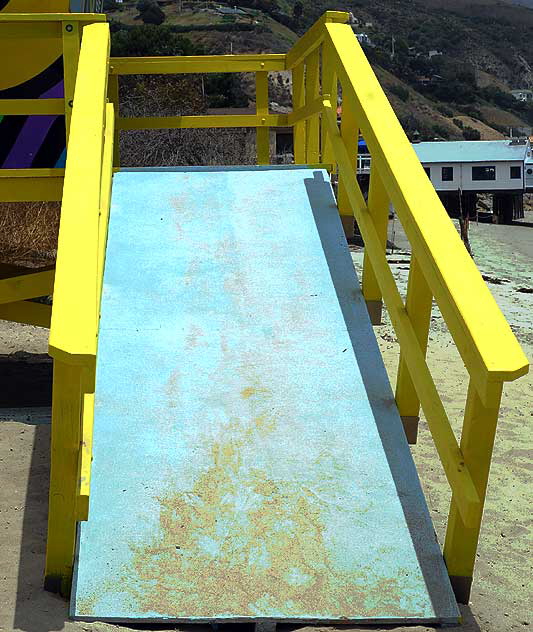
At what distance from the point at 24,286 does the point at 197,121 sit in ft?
6.03

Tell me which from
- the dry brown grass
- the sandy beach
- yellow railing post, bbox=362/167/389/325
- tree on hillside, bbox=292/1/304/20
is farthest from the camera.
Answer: tree on hillside, bbox=292/1/304/20

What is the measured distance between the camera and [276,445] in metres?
3.58

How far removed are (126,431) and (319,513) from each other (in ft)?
2.68

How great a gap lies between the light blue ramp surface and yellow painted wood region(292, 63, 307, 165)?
2.08 m

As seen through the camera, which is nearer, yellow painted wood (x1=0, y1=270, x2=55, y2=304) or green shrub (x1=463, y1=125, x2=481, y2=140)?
yellow painted wood (x1=0, y1=270, x2=55, y2=304)

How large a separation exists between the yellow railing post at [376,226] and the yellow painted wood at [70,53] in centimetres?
168

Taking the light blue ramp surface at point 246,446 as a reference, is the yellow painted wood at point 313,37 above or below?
above

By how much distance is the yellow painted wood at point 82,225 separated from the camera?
2.66 metres

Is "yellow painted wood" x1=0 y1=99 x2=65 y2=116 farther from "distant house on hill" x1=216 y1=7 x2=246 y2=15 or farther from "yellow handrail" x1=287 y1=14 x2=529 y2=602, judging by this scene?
"distant house on hill" x1=216 y1=7 x2=246 y2=15

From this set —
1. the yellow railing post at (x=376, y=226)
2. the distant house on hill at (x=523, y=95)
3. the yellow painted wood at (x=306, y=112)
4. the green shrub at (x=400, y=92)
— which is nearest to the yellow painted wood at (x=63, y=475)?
the yellow railing post at (x=376, y=226)

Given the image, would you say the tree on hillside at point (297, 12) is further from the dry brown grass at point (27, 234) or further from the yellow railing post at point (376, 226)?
the yellow railing post at point (376, 226)

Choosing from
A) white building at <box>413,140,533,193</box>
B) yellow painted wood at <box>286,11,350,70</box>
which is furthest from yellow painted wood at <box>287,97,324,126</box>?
white building at <box>413,140,533,193</box>

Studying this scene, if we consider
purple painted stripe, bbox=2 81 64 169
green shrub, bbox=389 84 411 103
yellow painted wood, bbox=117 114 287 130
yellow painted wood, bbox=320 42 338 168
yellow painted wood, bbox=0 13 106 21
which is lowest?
green shrub, bbox=389 84 411 103

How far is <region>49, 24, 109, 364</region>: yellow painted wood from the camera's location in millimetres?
2658
